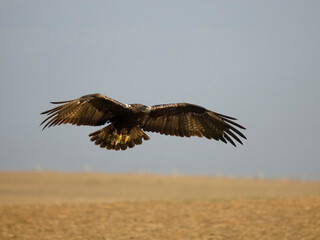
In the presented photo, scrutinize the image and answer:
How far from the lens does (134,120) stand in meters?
12.1

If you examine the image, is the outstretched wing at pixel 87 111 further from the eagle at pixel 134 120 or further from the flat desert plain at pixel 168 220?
the flat desert plain at pixel 168 220

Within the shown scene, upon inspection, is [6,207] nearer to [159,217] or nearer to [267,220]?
[159,217]

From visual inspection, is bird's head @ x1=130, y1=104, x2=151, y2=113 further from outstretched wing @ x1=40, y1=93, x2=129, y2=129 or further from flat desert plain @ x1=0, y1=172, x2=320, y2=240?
flat desert plain @ x1=0, y1=172, x2=320, y2=240

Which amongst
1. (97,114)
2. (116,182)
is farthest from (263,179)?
(97,114)

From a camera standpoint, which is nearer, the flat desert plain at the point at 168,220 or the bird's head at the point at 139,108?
the bird's head at the point at 139,108

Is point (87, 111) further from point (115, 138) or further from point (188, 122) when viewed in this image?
point (188, 122)

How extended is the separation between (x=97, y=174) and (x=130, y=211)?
966 inches

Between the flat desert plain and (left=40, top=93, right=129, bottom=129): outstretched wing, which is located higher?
(left=40, top=93, right=129, bottom=129): outstretched wing

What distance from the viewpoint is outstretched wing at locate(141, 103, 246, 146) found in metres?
12.9

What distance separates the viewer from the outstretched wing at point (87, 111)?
36.6 feet

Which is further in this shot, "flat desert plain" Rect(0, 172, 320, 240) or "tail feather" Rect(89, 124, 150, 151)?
"flat desert plain" Rect(0, 172, 320, 240)

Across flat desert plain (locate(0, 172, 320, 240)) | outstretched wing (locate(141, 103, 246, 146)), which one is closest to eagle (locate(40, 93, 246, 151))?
outstretched wing (locate(141, 103, 246, 146))

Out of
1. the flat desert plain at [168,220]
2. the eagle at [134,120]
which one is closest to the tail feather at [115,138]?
the eagle at [134,120]

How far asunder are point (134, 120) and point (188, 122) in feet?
6.13
